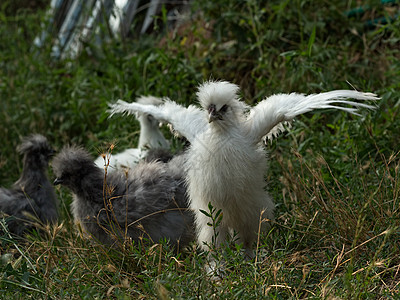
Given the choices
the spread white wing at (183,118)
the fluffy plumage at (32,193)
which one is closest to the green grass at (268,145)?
the fluffy plumage at (32,193)

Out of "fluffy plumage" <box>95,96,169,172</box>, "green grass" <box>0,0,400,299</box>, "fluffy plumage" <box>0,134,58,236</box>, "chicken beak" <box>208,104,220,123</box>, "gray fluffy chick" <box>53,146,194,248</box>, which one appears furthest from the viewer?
"fluffy plumage" <box>95,96,169,172</box>

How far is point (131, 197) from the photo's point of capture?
396 cm

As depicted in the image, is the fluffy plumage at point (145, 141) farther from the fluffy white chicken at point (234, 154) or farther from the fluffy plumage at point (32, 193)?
the fluffy white chicken at point (234, 154)

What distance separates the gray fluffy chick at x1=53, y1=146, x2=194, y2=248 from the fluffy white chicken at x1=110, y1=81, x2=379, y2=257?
20.0 inches

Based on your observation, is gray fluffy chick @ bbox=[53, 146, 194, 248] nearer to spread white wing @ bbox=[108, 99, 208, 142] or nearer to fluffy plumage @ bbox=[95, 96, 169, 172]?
spread white wing @ bbox=[108, 99, 208, 142]

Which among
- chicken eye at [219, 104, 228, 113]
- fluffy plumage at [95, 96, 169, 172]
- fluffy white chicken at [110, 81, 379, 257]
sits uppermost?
chicken eye at [219, 104, 228, 113]

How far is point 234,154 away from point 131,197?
1.04 m

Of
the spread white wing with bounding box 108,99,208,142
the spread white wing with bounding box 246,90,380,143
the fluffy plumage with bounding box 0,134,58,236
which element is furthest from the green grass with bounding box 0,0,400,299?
the spread white wing with bounding box 108,99,208,142

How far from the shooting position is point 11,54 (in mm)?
7262

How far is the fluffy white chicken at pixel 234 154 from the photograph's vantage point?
3.33m

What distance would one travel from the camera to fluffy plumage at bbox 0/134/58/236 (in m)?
4.43

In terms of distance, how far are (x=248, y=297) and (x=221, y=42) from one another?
4.52 m

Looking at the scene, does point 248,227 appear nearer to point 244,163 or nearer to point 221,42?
point 244,163

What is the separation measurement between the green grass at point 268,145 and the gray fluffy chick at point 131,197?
21 centimetres
